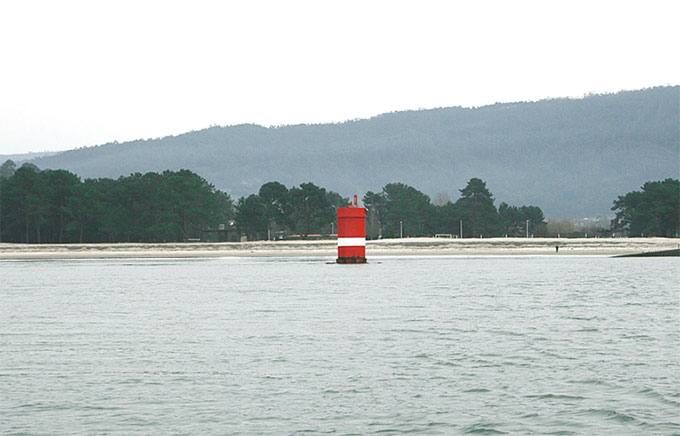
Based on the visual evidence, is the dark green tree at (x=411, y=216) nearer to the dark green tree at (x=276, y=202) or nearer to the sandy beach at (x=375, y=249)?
the dark green tree at (x=276, y=202)

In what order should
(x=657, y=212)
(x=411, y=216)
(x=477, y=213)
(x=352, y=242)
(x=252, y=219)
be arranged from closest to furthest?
(x=352, y=242) < (x=657, y=212) < (x=252, y=219) < (x=477, y=213) < (x=411, y=216)

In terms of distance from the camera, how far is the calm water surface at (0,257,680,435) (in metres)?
12.7

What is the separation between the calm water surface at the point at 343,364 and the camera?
12.7 metres

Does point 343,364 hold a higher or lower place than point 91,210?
lower

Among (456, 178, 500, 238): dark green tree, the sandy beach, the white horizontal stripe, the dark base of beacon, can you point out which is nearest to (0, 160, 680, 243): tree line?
the sandy beach

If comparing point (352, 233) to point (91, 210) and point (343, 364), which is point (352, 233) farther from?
point (91, 210)

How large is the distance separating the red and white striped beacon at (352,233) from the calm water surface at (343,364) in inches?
816

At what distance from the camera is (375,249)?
97938 millimetres

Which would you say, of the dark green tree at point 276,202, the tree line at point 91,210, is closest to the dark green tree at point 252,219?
the dark green tree at point 276,202

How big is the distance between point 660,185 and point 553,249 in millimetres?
46953

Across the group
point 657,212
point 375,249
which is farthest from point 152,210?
point 657,212

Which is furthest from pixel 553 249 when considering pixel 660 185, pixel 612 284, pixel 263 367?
pixel 263 367

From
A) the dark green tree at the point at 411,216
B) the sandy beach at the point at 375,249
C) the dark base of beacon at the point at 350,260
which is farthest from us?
the dark green tree at the point at 411,216

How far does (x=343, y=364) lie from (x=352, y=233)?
4083 cm
